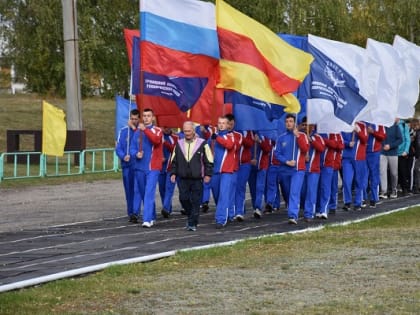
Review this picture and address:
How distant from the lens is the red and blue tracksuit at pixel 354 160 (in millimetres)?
22625

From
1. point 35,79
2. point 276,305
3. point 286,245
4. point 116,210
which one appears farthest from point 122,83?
point 276,305

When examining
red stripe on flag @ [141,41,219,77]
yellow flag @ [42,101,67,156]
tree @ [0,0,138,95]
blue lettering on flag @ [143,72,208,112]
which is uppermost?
tree @ [0,0,138,95]

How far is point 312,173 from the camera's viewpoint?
20.5 metres

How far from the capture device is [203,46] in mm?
19203

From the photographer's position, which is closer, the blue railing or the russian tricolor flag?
the russian tricolor flag

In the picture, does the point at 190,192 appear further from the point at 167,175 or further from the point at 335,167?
the point at 335,167

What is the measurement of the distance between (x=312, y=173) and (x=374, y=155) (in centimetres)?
386

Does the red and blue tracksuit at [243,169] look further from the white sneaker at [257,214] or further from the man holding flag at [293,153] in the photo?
the man holding flag at [293,153]

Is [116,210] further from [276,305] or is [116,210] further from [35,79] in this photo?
[35,79]

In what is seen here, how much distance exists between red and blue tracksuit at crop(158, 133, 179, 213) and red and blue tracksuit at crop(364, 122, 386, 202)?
4538 mm

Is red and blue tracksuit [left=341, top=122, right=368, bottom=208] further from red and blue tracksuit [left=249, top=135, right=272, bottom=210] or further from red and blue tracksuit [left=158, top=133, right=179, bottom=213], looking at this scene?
red and blue tracksuit [left=158, top=133, right=179, bottom=213]

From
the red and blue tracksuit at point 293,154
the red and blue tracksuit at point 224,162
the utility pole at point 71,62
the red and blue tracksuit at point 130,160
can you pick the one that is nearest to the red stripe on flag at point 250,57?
the red and blue tracksuit at point 293,154

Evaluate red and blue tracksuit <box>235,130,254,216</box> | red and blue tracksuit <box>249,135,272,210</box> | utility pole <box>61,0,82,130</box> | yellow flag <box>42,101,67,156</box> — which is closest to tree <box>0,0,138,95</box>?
utility pole <box>61,0,82,130</box>

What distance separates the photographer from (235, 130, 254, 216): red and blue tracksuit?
66.7ft
